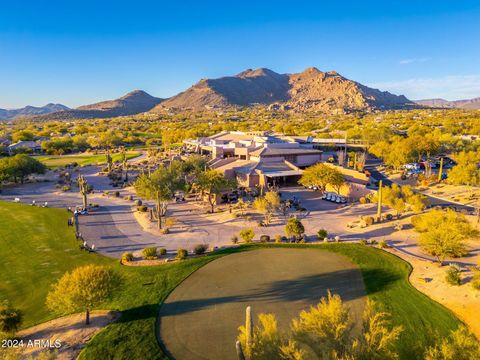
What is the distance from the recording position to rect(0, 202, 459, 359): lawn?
62.6ft

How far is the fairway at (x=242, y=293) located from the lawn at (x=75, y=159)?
76.0 m

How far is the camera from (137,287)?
25.5m

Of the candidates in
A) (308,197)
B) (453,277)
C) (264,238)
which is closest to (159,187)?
(264,238)

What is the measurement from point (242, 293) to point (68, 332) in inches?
→ 454

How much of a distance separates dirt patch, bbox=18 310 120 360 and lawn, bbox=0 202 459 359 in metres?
0.66

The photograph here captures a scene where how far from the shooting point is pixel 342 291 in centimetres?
2422

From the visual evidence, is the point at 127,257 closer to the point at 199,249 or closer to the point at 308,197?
the point at 199,249

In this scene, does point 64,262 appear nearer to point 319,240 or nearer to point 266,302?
point 266,302

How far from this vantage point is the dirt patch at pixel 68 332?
18.7 metres

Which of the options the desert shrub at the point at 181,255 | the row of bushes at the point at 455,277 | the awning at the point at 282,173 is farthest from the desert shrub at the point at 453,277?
the awning at the point at 282,173

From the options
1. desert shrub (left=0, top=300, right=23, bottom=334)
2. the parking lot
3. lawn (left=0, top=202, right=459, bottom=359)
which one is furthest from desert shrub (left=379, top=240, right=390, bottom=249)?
desert shrub (left=0, top=300, right=23, bottom=334)

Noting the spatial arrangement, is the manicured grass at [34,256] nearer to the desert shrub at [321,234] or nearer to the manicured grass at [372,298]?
the manicured grass at [372,298]

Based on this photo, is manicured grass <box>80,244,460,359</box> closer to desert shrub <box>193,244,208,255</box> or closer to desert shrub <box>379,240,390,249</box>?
desert shrub <box>379,240,390,249</box>

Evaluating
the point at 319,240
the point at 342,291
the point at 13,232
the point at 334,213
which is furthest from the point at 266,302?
the point at 13,232
